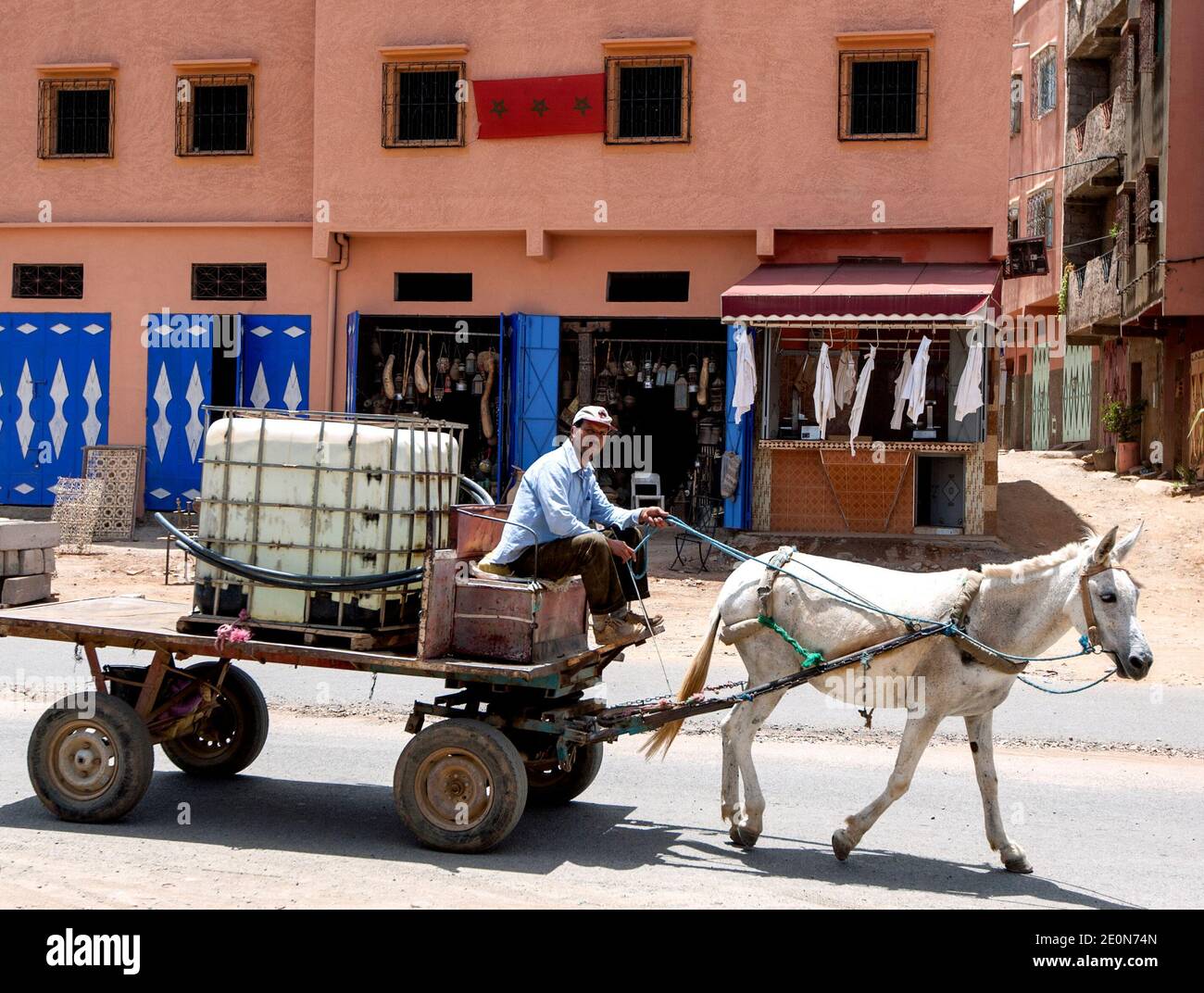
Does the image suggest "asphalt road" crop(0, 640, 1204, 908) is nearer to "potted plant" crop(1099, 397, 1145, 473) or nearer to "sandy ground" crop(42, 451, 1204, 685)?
Result: "sandy ground" crop(42, 451, 1204, 685)

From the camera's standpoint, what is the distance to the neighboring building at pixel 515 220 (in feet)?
Result: 63.9

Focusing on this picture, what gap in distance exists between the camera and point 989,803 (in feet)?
21.9

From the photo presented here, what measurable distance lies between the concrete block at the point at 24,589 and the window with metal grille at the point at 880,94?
480 inches

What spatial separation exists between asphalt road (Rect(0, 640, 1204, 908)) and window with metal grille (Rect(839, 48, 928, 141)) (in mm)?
11520

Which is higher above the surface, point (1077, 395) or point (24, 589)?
point (1077, 395)

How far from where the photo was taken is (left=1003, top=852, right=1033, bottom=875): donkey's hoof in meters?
6.54

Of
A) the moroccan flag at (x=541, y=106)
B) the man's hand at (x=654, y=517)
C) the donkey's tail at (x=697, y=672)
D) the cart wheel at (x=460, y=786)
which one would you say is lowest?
the cart wheel at (x=460, y=786)

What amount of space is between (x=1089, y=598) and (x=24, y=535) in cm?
1224

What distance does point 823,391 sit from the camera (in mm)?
18828

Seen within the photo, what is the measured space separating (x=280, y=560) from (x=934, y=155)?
14.8m

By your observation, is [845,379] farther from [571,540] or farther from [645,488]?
[571,540]

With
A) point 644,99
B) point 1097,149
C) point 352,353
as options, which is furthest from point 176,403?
point 1097,149

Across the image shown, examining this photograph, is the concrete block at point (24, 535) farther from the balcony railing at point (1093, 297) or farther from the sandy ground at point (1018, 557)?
the balcony railing at point (1093, 297)

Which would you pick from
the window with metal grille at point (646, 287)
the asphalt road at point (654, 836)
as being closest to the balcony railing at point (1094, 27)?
the window with metal grille at point (646, 287)
